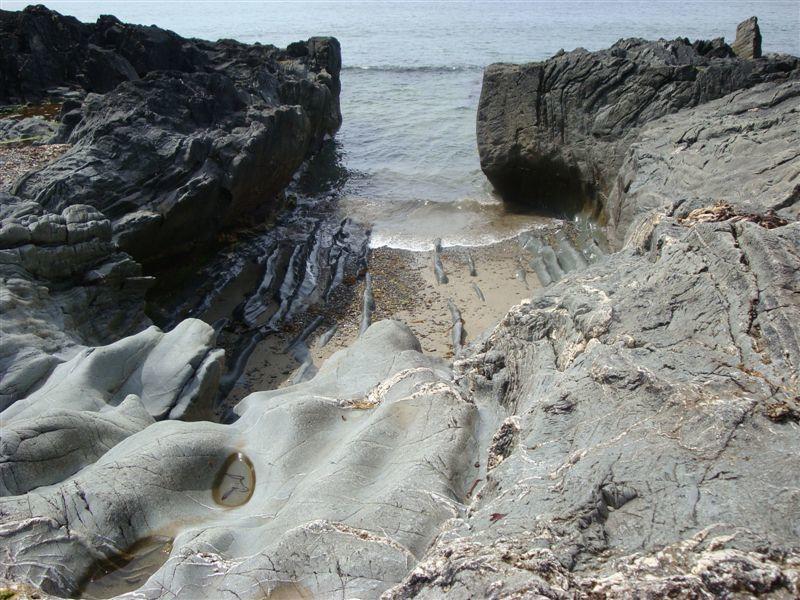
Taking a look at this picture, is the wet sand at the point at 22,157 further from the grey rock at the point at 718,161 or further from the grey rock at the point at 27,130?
Result: the grey rock at the point at 718,161

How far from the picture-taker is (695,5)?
2074 inches

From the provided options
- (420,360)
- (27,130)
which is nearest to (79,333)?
(420,360)

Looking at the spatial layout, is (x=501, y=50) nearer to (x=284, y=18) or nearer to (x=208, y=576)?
(x=284, y=18)

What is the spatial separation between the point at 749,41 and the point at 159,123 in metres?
12.5

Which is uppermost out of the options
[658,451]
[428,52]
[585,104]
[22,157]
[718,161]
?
[428,52]

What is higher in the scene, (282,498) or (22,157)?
(22,157)

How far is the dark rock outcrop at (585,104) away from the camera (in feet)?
35.4

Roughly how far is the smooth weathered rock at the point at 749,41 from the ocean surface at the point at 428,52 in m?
6.31

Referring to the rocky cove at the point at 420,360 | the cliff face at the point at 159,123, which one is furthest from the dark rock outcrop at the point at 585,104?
the cliff face at the point at 159,123

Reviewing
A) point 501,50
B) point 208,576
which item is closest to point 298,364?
point 208,576

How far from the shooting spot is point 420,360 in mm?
6051

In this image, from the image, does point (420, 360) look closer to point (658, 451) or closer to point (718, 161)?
point (658, 451)

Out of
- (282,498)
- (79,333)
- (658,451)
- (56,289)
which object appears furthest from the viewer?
(56,289)

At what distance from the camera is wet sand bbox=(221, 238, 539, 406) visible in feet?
28.2
